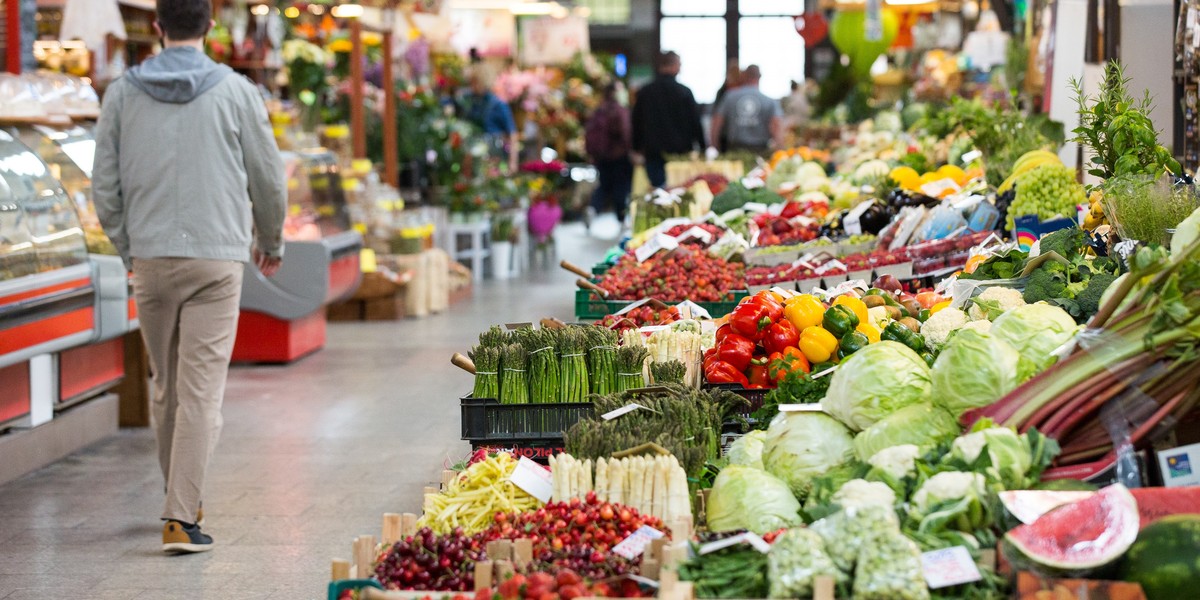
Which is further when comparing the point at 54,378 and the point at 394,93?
the point at 394,93

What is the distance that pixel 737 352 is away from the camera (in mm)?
4051

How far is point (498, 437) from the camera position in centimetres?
375

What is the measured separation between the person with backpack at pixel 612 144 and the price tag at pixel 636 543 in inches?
599

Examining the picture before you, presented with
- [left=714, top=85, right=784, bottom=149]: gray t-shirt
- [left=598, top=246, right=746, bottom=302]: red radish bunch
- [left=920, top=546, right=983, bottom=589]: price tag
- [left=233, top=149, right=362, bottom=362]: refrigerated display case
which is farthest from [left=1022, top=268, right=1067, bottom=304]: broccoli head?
[left=714, top=85, right=784, bottom=149]: gray t-shirt

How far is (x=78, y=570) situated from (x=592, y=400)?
2190mm

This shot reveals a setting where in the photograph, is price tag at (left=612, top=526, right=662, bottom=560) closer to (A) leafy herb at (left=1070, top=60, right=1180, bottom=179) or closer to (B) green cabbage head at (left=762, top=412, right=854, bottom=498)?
(B) green cabbage head at (left=762, top=412, right=854, bottom=498)

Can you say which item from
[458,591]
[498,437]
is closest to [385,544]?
[458,591]

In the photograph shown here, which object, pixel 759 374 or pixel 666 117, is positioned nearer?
pixel 759 374

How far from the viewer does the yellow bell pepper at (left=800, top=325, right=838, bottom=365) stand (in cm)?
399

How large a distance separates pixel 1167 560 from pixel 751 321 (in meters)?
1.80

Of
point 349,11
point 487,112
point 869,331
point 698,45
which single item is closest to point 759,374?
point 869,331

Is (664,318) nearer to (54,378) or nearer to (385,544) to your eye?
(385,544)

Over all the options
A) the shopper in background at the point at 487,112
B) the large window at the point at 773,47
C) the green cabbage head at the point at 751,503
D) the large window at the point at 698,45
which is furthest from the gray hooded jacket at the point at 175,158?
the large window at the point at 773,47

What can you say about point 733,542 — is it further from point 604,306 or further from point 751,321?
point 604,306
